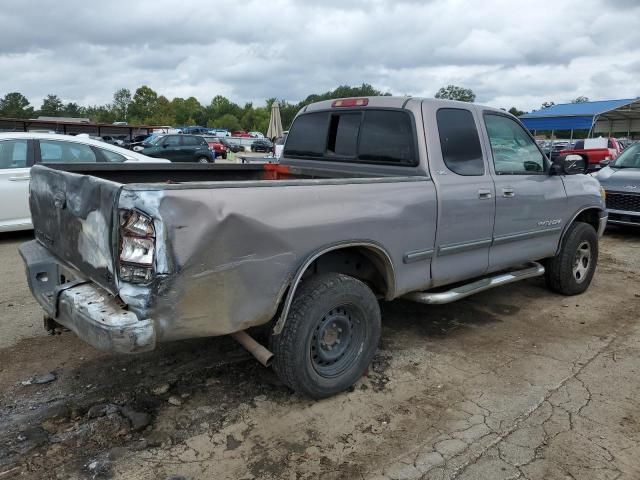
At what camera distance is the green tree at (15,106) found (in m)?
85.8

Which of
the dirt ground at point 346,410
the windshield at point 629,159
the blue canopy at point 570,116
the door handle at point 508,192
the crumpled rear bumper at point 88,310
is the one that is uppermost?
the blue canopy at point 570,116

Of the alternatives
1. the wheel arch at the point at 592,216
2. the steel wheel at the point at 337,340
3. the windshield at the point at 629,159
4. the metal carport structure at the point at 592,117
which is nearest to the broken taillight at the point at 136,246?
→ the steel wheel at the point at 337,340

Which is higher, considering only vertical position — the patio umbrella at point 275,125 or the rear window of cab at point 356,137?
the patio umbrella at point 275,125

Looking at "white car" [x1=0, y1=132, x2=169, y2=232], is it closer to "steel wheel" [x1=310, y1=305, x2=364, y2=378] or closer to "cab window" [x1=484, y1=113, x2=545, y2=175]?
"steel wheel" [x1=310, y1=305, x2=364, y2=378]

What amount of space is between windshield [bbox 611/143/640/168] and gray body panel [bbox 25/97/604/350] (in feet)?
20.8

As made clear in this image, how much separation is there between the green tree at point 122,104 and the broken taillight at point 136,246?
344ft

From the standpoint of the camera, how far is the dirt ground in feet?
9.03

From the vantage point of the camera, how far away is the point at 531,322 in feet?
16.2

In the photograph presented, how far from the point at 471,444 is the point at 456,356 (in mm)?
1227

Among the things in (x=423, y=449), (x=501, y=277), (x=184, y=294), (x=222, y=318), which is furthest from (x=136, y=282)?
(x=501, y=277)

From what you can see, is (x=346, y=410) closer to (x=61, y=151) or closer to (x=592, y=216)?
(x=592, y=216)

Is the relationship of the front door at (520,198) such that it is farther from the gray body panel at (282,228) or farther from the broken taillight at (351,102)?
the broken taillight at (351,102)

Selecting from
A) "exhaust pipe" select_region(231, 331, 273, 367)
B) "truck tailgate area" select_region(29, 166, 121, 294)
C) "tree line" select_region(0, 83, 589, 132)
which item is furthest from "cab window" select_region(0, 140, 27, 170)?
"tree line" select_region(0, 83, 589, 132)

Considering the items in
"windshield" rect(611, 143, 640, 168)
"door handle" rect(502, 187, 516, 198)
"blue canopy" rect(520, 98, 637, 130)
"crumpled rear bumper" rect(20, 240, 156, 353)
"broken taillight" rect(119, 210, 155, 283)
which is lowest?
"crumpled rear bumper" rect(20, 240, 156, 353)
